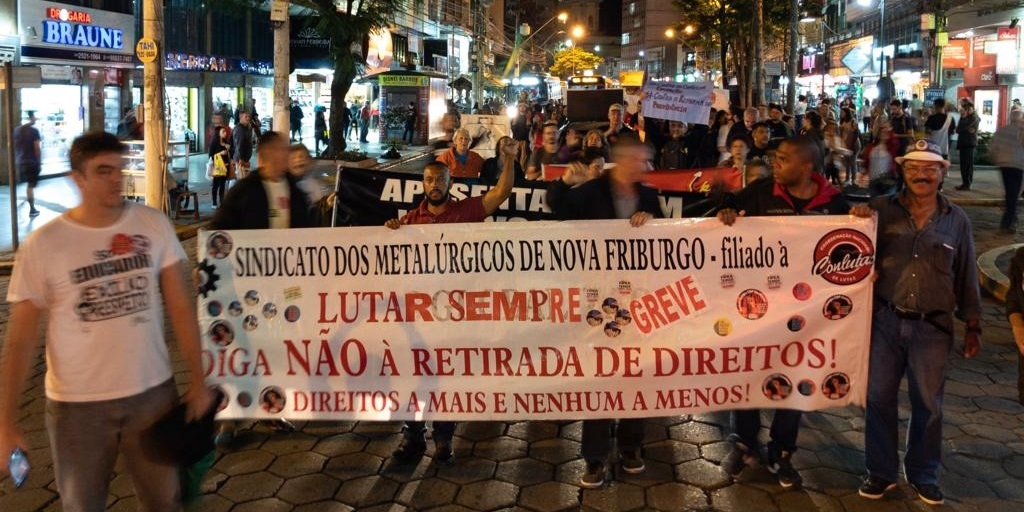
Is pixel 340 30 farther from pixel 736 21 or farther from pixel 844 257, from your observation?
pixel 844 257

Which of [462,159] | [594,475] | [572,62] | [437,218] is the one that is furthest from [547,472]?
[572,62]

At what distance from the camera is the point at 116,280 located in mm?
3246

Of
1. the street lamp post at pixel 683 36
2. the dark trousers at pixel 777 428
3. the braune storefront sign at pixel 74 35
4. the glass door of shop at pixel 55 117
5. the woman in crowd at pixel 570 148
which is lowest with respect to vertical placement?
the dark trousers at pixel 777 428

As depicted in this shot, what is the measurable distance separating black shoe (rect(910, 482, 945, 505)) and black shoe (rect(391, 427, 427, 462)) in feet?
8.77

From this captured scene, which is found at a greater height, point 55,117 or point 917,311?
point 55,117

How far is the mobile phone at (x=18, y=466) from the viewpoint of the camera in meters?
3.18

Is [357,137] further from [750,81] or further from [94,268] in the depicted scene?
[94,268]

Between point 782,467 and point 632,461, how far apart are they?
800 mm

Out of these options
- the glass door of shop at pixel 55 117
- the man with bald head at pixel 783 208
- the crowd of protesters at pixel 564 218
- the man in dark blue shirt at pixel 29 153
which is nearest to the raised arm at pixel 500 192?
the crowd of protesters at pixel 564 218

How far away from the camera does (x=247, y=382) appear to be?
4.92 meters

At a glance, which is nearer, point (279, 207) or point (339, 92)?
point (279, 207)

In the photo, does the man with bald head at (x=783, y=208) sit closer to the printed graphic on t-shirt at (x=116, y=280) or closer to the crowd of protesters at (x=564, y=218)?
the crowd of protesters at (x=564, y=218)

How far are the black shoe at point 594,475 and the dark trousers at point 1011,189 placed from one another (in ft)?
36.5

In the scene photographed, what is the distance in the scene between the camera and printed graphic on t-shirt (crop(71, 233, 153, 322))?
3.19 m
